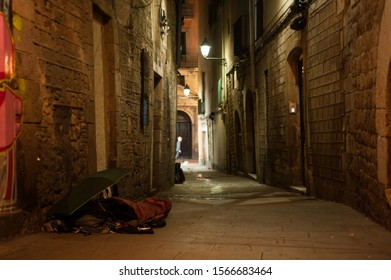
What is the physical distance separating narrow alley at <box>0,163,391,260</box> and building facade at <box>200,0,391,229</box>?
0.52 metres

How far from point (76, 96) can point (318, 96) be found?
410cm

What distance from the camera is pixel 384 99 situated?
472 centimetres

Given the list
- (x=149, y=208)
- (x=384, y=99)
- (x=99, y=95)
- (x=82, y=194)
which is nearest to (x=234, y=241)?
(x=149, y=208)

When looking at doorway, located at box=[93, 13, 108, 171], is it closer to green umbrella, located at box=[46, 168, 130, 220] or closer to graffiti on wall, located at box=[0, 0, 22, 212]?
green umbrella, located at box=[46, 168, 130, 220]

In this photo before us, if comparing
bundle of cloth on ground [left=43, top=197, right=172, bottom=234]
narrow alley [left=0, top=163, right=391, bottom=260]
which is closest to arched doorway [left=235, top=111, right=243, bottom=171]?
narrow alley [left=0, top=163, right=391, bottom=260]

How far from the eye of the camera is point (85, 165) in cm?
612

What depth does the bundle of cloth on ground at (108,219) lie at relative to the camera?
482 centimetres

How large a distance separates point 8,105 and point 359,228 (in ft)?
12.3

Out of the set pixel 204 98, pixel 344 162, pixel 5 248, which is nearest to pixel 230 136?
pixel 204 98

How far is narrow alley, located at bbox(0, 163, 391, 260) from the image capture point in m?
3.71

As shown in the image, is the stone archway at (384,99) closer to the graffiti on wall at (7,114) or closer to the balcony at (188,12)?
the graffiti on wall at (7,114)

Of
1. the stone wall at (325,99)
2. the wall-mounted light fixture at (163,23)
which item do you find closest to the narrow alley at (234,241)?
the stone wall at (325,99)

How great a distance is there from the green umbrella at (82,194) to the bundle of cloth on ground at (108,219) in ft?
0.47

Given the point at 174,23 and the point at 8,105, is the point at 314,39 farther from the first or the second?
the point at 174,23
